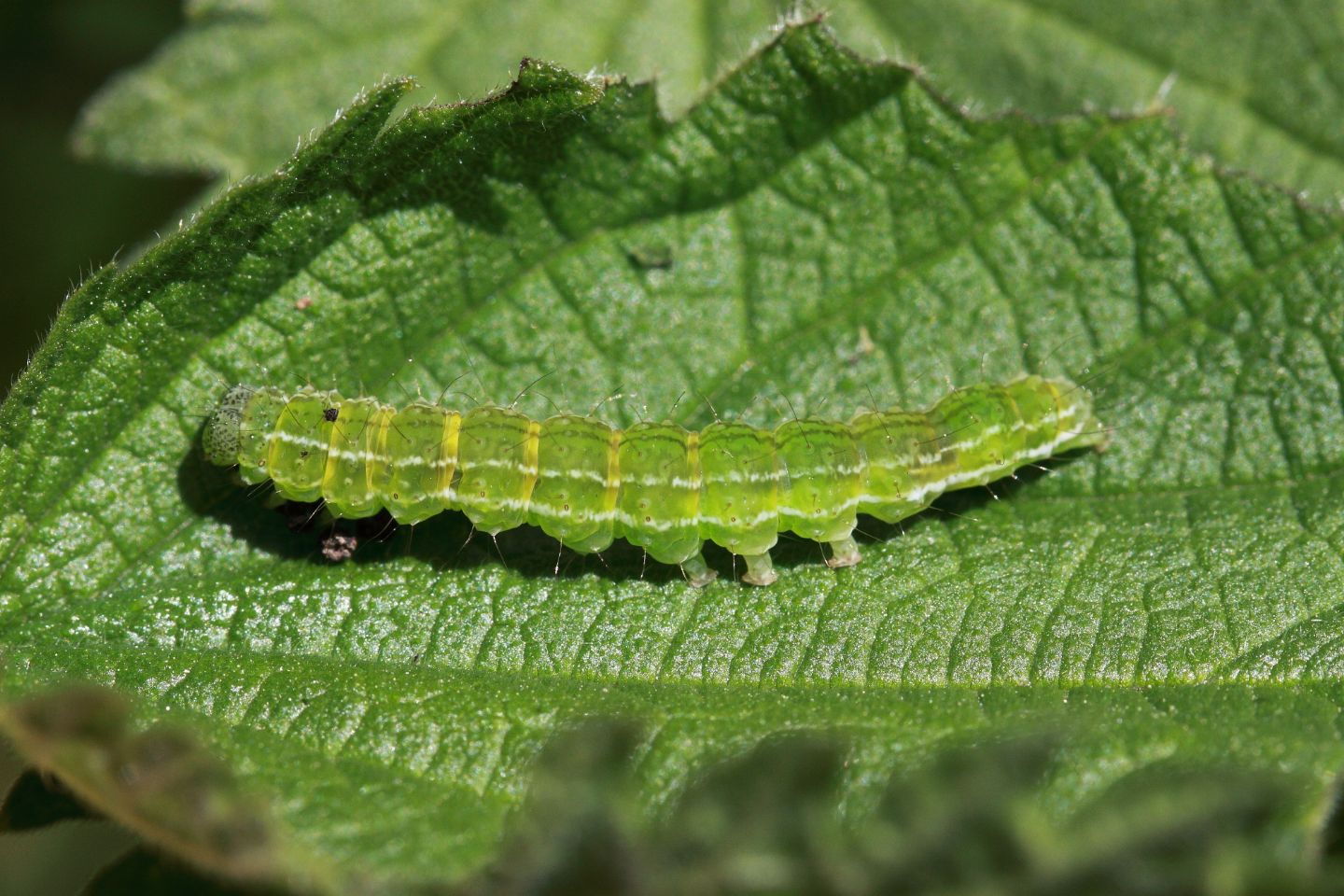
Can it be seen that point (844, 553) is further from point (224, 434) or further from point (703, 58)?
point (703, 58)

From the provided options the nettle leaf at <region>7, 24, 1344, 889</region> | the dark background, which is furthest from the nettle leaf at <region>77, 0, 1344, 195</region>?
the nettle leaf at <region>7, 24, 1344, 889</region>

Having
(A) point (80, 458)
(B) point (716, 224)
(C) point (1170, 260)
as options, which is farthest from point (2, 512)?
(C) point (1170, 260)

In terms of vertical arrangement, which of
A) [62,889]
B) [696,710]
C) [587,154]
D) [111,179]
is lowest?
[62,889]

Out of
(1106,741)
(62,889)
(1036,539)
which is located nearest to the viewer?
(1106,741)

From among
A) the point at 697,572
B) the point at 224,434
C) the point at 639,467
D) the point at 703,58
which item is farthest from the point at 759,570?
the point at 703,58

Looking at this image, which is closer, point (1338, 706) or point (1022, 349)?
point (1338, 706)

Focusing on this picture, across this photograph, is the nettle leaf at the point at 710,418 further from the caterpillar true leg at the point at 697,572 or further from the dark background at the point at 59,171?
the dark background at the point at 59,171

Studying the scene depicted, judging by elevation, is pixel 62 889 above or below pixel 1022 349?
below

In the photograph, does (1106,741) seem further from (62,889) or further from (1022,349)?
(62,889)

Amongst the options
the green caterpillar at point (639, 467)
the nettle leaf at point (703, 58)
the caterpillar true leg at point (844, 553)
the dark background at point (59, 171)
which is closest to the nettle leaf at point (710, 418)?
the caterpillar true leg at point (844, 553)
